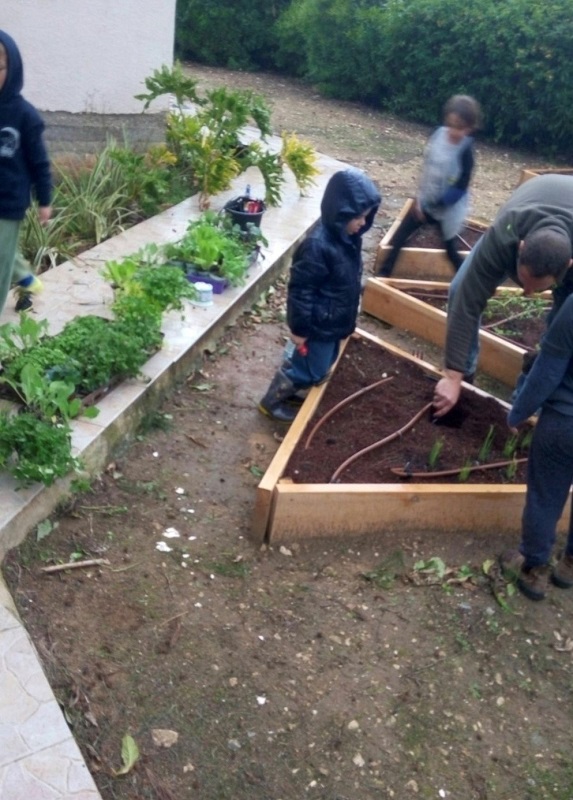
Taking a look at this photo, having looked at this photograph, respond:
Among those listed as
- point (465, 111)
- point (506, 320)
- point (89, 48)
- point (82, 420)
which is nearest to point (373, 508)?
point (82, 420)

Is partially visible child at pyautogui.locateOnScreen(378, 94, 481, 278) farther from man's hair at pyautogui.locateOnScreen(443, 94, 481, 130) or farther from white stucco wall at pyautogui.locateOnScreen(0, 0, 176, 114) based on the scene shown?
white stucco wall at pyautogui.locateOnScreen(0, 0, 176, 114)

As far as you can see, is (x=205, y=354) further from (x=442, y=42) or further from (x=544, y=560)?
(x=442, y=42)

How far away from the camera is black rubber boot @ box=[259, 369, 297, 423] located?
5.02 metres

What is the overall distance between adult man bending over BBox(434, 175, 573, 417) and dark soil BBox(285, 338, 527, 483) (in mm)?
210

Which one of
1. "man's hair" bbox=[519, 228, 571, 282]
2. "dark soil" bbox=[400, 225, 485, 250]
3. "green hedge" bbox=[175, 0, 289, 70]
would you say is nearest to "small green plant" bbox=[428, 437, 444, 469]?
"man's hair" bbox=[519, 228, 571, 282]

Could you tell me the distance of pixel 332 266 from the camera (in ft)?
15.0

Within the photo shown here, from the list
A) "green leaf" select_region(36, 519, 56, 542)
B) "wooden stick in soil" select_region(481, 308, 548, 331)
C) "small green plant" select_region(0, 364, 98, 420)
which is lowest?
"green leaf" select_region(36, 519, 56, 542)

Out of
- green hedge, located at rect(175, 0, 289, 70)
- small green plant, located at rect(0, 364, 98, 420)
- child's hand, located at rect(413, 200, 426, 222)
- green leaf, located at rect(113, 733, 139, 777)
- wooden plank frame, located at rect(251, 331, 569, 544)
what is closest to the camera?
green leaf, located at rect(113, 733, 139, 777)

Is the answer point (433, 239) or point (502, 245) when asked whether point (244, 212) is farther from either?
point (502, 245)

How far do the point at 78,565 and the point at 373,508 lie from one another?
1.37 m

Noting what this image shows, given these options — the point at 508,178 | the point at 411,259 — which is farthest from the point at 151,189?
the point at 508,178

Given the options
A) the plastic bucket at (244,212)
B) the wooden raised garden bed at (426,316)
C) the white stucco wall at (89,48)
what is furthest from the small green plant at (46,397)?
the white stucco wall at (89,48)

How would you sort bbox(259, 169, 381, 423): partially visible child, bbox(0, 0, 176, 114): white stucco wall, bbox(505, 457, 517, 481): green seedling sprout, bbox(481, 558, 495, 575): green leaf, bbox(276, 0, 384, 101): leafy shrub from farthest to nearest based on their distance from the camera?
bbox(276, 0, 384, 101): leafy shrub, bbox(0, 0, 176, 114): white stucco wall, bbox(505, 457, 517, 481): green seedling sprout, bbox(259, 169, 381, 423): partially visible child, bbox(481, 558, 495, 575): green leaf

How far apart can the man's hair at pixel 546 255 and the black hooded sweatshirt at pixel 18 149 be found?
2512 millimetres
